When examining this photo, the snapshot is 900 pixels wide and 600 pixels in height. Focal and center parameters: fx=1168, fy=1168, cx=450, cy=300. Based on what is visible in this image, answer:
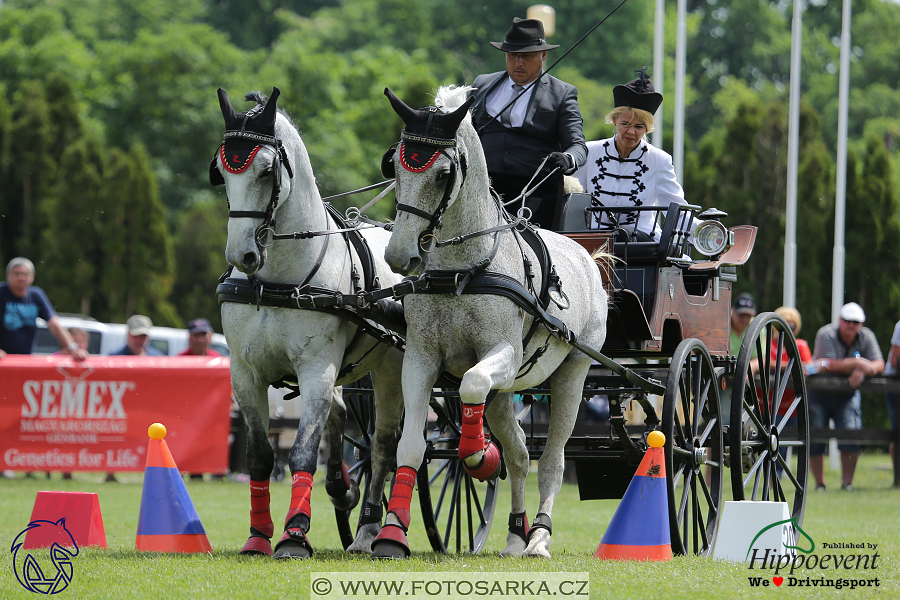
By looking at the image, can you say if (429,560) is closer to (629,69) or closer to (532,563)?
(532,563)


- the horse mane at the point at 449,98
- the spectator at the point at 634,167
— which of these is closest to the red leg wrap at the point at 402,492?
the horse mane at the point at 449,98

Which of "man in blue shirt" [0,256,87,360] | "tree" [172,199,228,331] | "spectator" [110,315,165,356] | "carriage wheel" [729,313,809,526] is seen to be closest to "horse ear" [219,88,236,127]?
"carriage wheel" [729,313,809,526]

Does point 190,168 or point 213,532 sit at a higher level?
point 190,168

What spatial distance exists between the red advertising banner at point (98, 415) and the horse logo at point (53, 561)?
6.34 metres

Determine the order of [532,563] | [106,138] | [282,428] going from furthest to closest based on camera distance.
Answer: [106,138], [282,428], [532,563]

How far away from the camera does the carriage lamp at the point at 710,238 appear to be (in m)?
7.25

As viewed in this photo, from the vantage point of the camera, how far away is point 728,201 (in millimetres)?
21906

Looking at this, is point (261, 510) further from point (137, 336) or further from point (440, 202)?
point (137, 336)

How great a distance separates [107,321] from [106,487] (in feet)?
42.7

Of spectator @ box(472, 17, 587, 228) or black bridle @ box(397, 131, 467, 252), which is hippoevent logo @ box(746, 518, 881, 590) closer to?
black bridle @ box(397, 131, 467, 252)

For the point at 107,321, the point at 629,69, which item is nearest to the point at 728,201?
the point at 107,321

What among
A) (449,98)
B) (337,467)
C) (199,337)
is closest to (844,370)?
(199,337)

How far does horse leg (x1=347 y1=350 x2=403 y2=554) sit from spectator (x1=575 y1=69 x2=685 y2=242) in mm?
1902

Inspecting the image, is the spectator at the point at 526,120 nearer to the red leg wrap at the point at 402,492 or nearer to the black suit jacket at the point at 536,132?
the black suit jacket at the point at 536,132
